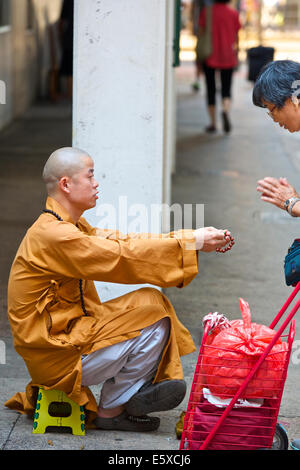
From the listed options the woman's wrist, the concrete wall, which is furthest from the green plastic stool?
the concrete wall

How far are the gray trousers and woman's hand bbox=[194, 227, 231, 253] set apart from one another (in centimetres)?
42

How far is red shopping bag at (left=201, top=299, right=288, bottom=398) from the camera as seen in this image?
3389 millimetres

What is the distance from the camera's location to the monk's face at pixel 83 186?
145 inches

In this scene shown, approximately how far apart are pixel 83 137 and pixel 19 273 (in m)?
1.45

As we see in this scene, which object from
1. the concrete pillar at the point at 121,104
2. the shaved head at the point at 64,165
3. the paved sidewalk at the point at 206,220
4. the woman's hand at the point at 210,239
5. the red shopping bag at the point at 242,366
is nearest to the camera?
the red shopping bag at the point at 242,366

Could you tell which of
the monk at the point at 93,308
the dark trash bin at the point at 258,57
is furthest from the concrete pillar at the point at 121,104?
the dark trash bin at the point at 258,57

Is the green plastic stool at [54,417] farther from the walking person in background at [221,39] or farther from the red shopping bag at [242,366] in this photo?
the walking person in background at [221,39]

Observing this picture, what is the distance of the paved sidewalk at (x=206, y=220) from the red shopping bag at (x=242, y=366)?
1.73ft

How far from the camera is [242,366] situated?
11.2 ft

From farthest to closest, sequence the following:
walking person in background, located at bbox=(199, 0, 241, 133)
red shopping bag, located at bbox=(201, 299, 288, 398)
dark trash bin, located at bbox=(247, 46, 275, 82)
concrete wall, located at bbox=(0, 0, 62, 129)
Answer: concrete wall, located at bbox=(0, 0, 62, 129) < walking person in background, located at bbox=(199, 0, 241, 133) < dark trash bin, located at bbox=(247, 46, 275, 82) < red shopping bag, located at bbox=(201, 299, 288, 398)

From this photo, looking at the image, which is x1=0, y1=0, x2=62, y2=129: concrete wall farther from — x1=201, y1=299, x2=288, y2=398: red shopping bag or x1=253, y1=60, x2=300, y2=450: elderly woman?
x1=201, y1=299, x2=288, y2=398: red shopping bag

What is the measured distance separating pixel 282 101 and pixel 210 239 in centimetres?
65

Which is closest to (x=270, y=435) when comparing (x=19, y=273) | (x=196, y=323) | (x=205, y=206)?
(x=19, y=273)

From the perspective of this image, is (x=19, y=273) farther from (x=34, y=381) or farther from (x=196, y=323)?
(x=196, y=323)
